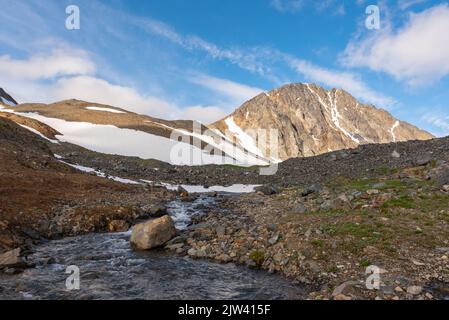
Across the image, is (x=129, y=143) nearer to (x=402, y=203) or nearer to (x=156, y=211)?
(x=156, y=211)

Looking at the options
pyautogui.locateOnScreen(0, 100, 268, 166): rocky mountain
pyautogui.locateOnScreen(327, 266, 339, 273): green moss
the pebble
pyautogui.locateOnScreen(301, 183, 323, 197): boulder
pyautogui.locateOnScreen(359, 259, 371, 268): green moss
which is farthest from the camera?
pyautogui.locateOnScreen(0, 100, 268, 166): rocky mountain

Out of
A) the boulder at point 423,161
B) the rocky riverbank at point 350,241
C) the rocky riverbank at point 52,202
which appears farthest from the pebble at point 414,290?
the boulder at point 423,161

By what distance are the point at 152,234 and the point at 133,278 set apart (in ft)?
16.0

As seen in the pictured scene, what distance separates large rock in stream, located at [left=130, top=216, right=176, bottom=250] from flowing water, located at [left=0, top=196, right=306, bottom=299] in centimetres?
57

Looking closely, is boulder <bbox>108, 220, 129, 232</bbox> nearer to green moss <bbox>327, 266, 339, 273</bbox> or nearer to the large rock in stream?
Answer: the large rock in stream

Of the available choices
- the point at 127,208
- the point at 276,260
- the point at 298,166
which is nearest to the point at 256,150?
the point at 298,166

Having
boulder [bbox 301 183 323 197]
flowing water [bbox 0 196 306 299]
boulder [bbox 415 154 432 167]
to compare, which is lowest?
flowing water [bbox 0 196 306 299]

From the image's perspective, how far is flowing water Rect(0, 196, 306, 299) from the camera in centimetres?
1423

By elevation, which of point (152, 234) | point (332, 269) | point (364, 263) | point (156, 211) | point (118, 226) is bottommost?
point (332, 269)

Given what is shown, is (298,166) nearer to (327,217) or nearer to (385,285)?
(327,217)

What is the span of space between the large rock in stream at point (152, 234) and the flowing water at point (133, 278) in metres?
0.57

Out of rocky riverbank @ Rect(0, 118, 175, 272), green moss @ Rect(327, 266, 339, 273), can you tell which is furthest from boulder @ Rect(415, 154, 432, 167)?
rocky riverbank @ Rect(0, 118, 175, 272)

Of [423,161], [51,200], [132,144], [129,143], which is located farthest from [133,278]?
[129,143]

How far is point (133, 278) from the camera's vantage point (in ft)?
52.5
